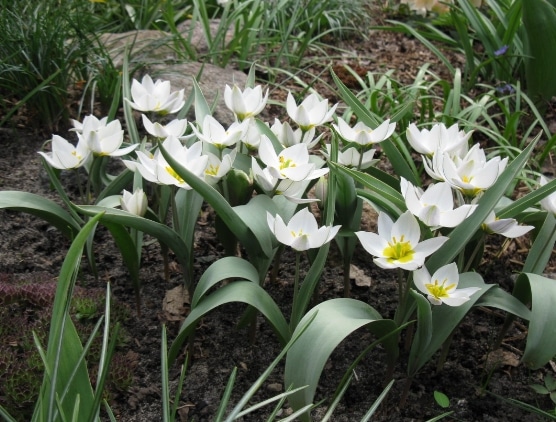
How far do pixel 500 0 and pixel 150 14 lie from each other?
5.94 feet

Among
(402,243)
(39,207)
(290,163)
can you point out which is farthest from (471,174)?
(39,207)

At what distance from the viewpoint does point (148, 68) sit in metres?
2.98

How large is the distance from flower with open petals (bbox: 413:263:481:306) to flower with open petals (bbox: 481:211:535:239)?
165 millimetres

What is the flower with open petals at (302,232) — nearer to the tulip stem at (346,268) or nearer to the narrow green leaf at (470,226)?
the narrow green leaf at (470,226)

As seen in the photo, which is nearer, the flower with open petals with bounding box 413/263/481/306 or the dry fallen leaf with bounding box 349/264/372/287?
the flower with open petals with bounding box 413/263/481/306

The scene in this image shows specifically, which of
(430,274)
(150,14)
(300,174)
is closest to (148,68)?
(150,14)

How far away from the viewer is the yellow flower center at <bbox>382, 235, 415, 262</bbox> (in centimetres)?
152

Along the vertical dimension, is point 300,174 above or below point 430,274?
above

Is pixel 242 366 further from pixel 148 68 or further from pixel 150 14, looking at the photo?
pixel 150 14

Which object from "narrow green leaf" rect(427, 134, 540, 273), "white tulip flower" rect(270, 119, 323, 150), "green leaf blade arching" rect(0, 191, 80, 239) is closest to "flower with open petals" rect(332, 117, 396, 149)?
"white tulip flower" rect(270, 119, 323, 150)

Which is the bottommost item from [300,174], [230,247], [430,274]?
[230,247]

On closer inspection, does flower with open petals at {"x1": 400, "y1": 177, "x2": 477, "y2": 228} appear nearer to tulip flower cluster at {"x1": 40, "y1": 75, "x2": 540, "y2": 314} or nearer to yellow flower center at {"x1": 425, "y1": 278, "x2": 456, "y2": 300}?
tulip flower cluster at {"x1": 40, "y1": 75, "x2": 540, "y2": 314}

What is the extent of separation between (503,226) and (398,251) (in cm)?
26

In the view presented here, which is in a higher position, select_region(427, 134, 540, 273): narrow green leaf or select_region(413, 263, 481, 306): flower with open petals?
select_region(427, 134, 540, 273): narrow green leaf
